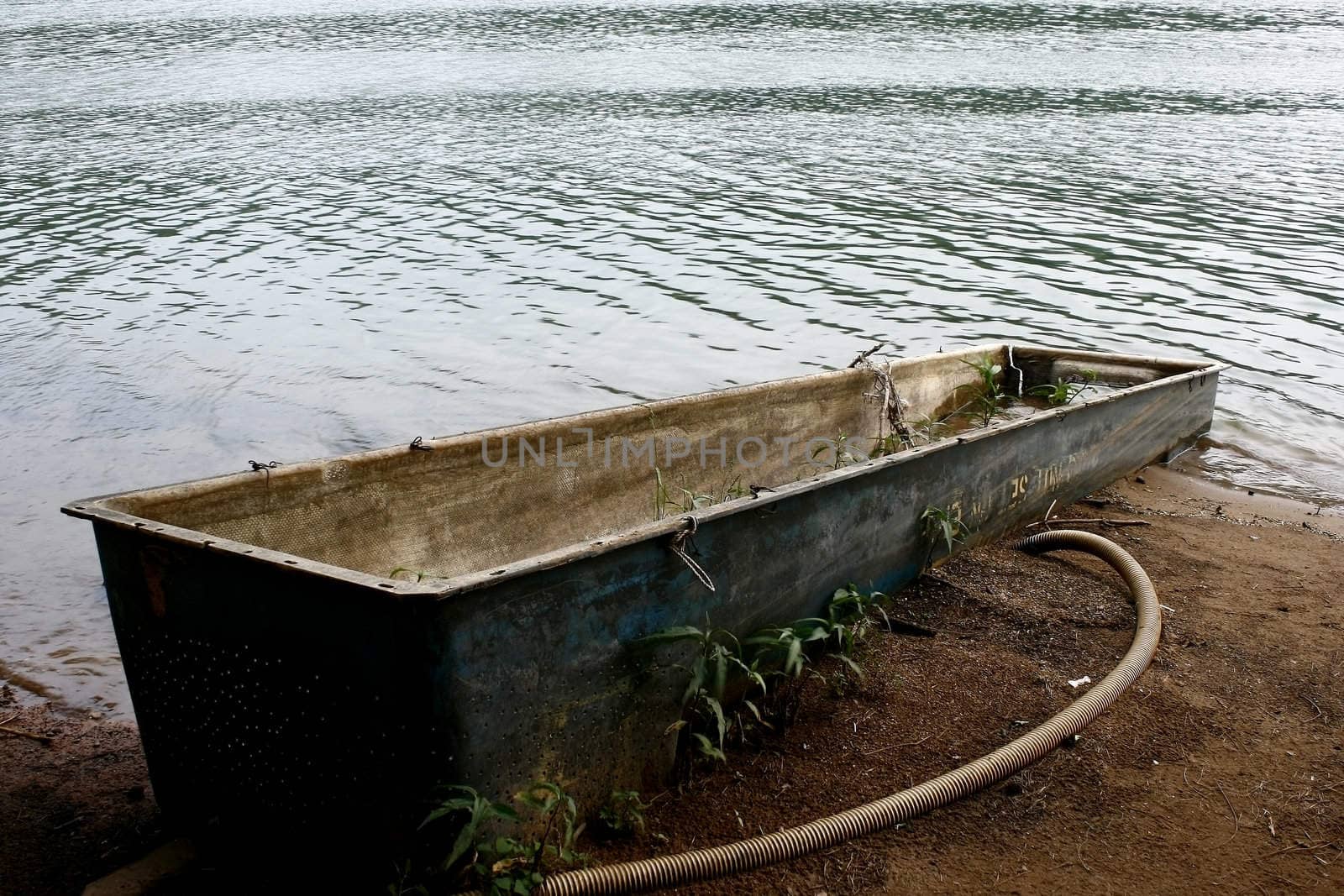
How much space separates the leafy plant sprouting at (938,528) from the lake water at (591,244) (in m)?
2.90

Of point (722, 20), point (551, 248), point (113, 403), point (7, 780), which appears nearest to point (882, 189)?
point (551, 248)

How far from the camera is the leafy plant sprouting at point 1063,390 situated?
6.76m

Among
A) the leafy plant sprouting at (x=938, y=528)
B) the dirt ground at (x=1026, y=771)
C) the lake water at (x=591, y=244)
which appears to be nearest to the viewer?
the dirt ground at (x=1026, y=771)

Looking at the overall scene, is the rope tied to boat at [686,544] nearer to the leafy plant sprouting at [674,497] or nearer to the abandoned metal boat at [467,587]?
the abandoned metal boat at [467,587]

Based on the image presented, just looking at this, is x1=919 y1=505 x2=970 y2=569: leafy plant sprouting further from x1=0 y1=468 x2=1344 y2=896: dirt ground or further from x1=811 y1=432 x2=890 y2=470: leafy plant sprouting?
x1=811 y1=432 x2=890 y2=470: leafy plant sprouting

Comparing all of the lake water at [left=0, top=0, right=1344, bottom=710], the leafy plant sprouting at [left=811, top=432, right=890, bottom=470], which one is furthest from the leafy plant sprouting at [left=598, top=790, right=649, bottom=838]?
the leafy plant sprouting at [left=811, top=432, right=890, bottom=470]

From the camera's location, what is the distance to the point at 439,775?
290 centimetres

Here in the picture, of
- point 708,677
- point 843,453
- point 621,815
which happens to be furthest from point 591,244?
point 621,815

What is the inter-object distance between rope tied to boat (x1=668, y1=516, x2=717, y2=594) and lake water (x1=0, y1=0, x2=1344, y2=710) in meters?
2.50

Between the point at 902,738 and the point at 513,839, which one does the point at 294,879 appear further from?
the point at 902,738

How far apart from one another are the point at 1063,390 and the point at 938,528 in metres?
2.36

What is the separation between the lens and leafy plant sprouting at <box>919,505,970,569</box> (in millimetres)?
4730

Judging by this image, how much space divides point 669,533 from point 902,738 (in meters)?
1.19

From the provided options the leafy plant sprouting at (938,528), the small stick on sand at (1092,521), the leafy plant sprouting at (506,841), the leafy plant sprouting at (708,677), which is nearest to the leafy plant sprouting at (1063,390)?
the small stick on sand at (1092,521)
